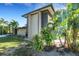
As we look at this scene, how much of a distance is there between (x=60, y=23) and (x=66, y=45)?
0.45 metres

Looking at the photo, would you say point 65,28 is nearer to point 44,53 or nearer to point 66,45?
point 66,45

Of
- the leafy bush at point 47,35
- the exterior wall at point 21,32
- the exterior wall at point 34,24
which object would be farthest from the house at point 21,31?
the leafy bush at point 47,35

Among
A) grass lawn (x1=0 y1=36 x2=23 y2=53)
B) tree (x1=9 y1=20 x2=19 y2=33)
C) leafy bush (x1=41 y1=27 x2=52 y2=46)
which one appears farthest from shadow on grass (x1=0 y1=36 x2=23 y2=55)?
leafy bush (x1=41 y1=27 x2=52 y2=46)

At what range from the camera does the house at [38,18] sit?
Answer: 412cm

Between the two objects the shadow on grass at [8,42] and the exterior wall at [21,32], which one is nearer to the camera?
the shadow on grass at [8,42]

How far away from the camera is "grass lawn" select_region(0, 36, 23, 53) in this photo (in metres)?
4.05

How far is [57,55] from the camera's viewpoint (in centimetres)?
408

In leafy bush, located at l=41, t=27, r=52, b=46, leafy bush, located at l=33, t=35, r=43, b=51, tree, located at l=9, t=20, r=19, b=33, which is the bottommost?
leafy bush, located at l=33, t=35, r=43, b=51

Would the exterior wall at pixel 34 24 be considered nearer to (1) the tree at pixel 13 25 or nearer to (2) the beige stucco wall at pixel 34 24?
(2) the beige stucco wall at pixel 34 24

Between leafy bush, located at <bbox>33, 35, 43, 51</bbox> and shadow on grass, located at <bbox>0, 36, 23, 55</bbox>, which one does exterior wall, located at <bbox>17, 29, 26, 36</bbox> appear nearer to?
shadow on grass, located at <bbox>0, 36, 23, 55</bbox>

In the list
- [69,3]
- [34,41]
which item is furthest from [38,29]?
[69,3]

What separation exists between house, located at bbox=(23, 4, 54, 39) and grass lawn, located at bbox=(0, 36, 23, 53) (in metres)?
0.25

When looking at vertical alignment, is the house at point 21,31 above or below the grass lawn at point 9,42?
above

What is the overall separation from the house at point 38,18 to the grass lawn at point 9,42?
0.25m
